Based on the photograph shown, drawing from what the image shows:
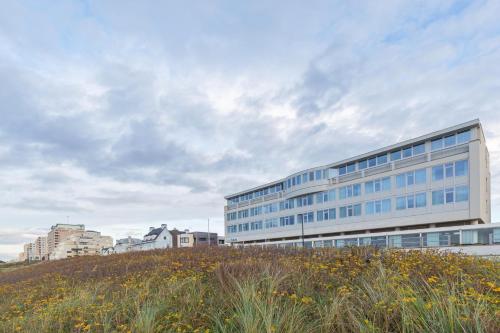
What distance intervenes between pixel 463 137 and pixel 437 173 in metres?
4.39

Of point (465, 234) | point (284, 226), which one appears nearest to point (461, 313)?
point (465, 234)

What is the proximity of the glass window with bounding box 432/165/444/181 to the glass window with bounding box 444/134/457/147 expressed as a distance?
2.72 m

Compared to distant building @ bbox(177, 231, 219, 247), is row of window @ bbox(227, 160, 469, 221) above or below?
above

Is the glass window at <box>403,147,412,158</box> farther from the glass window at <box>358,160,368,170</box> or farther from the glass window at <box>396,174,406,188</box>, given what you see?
the glass window at <box>358,160,368,170</box>

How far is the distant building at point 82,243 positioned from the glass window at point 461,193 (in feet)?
447

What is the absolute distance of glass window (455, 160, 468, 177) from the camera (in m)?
32.1

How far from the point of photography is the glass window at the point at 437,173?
33.9 meters

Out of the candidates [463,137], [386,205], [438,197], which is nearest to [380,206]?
[386,205]

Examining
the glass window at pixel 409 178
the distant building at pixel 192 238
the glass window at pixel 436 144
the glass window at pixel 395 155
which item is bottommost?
the distant building at pixel 192 238

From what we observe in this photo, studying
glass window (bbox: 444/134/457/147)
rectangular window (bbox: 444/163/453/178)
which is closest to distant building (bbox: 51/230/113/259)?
rectangular window (bbox: 444/163/453/178)

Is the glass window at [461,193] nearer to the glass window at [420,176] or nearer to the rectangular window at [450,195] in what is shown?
the rectangular window at [450,195]

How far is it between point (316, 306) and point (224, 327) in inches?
60.4

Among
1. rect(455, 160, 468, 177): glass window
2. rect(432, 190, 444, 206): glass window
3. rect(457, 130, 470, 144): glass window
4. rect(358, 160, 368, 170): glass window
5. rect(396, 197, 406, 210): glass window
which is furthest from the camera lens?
rect(358, 160, 368, 170): glass window

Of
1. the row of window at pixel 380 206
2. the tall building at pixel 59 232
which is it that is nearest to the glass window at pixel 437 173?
the row of window at pixel 380 206
